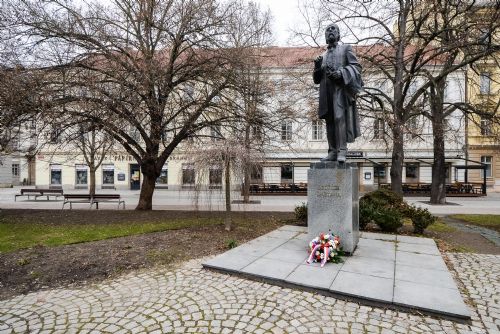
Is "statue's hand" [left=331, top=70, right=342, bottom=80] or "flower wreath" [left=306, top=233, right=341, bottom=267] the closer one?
"flower wreath" [left=306, top=233, right=341, bottom=267]

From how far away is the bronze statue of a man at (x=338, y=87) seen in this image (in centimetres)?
647

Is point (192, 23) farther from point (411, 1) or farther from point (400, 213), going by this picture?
point (400, 213)

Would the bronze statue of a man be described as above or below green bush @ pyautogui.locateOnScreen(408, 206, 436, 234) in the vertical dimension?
above

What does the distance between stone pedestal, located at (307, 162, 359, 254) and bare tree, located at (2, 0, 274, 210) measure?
6041mm

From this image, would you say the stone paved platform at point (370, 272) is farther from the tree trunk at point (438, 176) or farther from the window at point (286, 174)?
the window at point (286, 174)

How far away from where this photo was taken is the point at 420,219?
9.45 meters

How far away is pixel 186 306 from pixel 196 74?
9.20m

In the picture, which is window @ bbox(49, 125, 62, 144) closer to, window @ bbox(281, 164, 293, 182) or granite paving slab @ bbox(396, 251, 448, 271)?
granite paving slab @ bbox(396, 251, 448, 271)

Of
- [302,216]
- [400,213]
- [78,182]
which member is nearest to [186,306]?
[302,216]

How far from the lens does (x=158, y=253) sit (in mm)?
6828

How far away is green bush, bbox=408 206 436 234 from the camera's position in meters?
9.41

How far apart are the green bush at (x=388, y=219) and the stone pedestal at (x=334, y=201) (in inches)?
125

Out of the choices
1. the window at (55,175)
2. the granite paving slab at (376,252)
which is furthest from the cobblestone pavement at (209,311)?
the window at (55,175)

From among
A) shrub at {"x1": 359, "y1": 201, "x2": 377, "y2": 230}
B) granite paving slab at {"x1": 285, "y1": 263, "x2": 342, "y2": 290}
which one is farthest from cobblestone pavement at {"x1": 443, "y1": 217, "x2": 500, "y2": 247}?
granite paving slab at {"x1": 285, "y1": 263, "x2": 342, "y2": 290}
